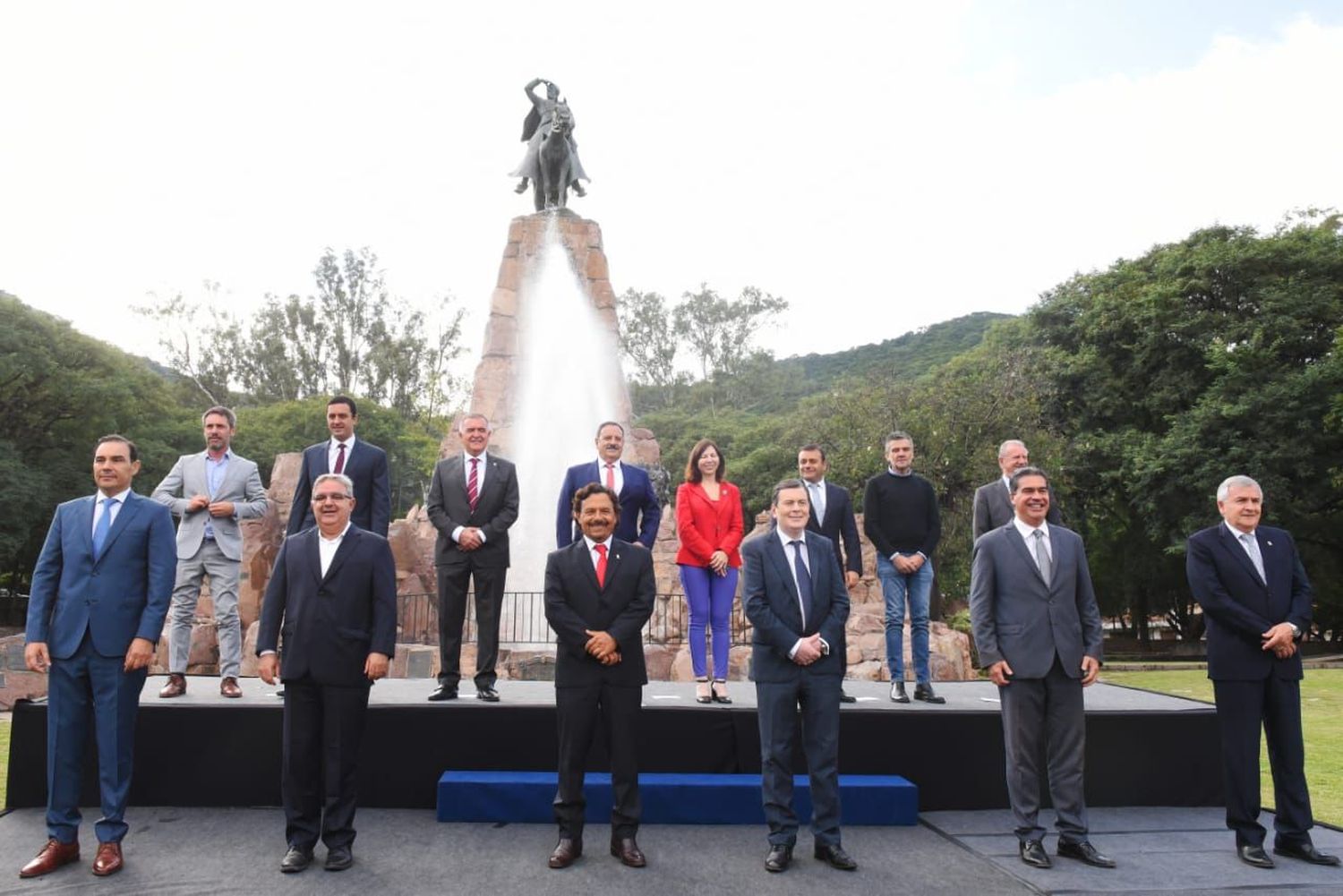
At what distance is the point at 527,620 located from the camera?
12.7 meters

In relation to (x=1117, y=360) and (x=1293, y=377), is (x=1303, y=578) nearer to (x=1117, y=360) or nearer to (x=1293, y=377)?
(x=1293, y=377)

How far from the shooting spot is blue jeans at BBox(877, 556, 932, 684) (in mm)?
5922

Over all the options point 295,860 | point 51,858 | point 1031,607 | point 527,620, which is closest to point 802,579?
point 1031,607

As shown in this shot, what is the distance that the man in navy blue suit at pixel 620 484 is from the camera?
5789 millimetres

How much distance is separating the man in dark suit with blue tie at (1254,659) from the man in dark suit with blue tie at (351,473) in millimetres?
4597

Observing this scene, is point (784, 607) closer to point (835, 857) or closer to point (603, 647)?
point (603, 647)

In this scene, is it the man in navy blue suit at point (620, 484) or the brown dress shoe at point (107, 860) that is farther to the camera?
the man in navy blue suit at point (620, 484)

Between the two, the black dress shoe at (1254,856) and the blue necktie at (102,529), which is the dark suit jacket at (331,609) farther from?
the black dress shoe at (1254,856)

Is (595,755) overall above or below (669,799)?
above

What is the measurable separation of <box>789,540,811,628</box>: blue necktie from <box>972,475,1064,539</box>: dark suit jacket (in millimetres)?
1692

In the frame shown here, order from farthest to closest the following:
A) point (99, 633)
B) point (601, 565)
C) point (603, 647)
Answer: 1. point (601, 565)
2. point (603, 647)
3. point (99, 633)

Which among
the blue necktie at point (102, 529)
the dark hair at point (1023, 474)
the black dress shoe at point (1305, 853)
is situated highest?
the dark hair at point (1023, 474)

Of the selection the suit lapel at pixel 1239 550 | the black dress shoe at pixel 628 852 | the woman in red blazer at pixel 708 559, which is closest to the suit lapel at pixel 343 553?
the black dress shoe at pixel 628 852

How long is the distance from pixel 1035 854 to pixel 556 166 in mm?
12606
